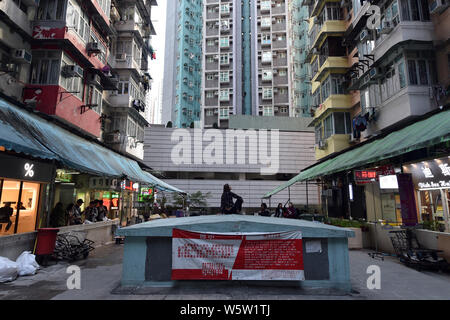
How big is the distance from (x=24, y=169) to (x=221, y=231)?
685 cm

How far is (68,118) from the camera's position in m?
12.4

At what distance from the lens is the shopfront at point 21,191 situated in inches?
310

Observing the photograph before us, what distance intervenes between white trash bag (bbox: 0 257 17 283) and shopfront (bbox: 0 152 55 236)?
8.87ft

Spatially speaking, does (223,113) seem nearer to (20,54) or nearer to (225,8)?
(225,8)

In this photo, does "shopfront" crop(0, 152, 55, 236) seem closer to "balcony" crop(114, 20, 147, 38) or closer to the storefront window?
the storefront window

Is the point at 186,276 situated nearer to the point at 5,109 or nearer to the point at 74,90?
the point at 5,109

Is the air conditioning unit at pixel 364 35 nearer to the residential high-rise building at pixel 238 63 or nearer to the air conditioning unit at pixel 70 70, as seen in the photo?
the air conditioning unit at pixel 70 70

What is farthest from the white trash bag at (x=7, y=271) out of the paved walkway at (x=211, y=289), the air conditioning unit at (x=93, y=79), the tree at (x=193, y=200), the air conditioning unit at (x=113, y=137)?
the tree at (x=193, y=200)

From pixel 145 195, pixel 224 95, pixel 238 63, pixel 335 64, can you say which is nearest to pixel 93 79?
pixel 145 195

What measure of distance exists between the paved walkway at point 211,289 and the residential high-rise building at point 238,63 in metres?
38.6

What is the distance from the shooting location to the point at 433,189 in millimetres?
10195

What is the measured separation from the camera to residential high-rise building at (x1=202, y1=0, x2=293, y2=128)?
44.8m
